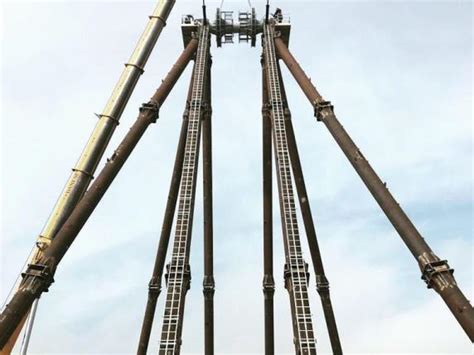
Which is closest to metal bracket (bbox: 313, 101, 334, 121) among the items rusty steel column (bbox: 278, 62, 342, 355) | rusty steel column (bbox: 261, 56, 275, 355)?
rusty steel column (bbox: 278, 62, 342, 355)

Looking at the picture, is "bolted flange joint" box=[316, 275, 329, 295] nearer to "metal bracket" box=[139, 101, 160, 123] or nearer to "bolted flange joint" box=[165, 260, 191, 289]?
"bolted flange joint" box=[165, 260, 191, 289]

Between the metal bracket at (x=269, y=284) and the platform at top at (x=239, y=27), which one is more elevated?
the platform at top at (x=239, y=27)

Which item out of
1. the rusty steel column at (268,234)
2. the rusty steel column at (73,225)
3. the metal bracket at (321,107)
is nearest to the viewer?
the rusty steel column at (73,225)

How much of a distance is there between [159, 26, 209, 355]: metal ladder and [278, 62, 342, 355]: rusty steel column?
5097 mm

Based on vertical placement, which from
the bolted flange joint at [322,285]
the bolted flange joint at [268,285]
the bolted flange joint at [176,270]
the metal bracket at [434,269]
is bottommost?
the metal bracket at [434,269]

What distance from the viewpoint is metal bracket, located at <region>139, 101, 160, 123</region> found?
68.1 feet

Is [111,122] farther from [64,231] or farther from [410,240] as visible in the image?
[410,240]

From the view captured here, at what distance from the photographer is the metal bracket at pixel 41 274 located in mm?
15062

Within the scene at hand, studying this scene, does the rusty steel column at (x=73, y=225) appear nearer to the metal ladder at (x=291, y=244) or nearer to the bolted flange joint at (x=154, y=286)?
the metal ladder at (x=291, y=244)

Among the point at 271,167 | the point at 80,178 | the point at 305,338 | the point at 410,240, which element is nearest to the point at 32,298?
the point at 80,178

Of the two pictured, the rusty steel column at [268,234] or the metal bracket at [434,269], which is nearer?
the metal bracket at [434,269]

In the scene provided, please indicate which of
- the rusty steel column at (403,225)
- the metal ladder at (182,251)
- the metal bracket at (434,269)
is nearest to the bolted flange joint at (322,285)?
the rusty steel column at (403,225)

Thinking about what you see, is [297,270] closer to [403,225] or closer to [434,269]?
[403,225]

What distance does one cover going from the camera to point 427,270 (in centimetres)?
1492
